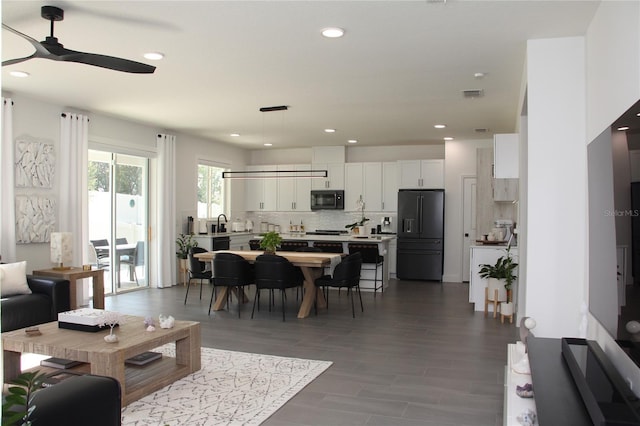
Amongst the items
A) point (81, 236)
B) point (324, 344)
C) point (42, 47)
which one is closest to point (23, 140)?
point (81, 236)

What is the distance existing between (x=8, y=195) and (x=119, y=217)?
2.24 metres

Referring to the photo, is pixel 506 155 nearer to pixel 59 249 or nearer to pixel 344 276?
pixel 344 276

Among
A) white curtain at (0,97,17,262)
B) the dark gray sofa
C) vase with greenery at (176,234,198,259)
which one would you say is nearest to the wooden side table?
the dark gray sofa

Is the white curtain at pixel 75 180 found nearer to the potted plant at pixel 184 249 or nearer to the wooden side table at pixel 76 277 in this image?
the wooden side table at pixel 76 277

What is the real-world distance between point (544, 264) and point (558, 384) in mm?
1892

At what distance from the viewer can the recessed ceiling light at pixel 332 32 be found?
155 inches

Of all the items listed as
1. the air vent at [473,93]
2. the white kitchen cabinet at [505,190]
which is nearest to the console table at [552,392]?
the air vent at [473,93]

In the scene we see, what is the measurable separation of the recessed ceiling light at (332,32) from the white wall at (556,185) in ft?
5.28

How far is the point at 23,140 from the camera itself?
6.30 metres

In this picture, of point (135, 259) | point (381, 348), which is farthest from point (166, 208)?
point (381, 348)

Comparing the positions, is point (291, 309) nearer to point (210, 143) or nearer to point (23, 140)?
point (23, 140)

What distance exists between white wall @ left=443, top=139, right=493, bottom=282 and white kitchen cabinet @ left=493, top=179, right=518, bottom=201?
1603 mm

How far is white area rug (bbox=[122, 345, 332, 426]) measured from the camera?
130 inches

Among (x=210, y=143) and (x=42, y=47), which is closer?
(x=42, y=47)
